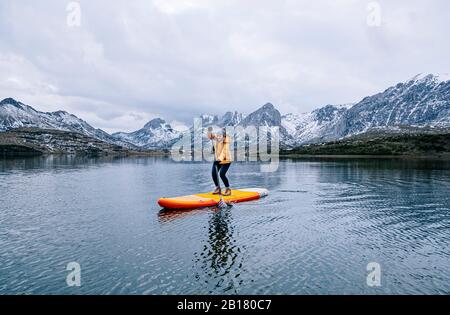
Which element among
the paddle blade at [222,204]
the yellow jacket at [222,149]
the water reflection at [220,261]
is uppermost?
the yellow jacket at [222,149]

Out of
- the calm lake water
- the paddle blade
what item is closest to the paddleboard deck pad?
the paddle blade

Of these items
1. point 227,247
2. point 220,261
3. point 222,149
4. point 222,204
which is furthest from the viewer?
point 222,149

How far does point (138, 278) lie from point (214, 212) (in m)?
18.2

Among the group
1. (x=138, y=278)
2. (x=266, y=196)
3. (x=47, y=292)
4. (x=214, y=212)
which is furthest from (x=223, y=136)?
(x=47, y=292)

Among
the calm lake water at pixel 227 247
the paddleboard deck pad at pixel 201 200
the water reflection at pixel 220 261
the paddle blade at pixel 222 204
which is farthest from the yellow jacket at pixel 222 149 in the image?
the water reflection at pixel 220 261

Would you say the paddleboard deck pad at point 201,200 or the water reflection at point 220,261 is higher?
the paddleboard deck pad at point 201,200

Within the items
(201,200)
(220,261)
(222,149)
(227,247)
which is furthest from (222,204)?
(220,261)

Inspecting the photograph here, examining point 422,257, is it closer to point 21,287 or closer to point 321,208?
point 321,208

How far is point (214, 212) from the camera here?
120 ft

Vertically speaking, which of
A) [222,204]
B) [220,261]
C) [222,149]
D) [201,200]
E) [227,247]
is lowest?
[220,261]

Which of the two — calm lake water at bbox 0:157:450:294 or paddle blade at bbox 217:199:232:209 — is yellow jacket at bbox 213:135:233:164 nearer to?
paddle blade at bbox 217:199:232:209

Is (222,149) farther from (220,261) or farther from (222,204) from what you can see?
(220,261)

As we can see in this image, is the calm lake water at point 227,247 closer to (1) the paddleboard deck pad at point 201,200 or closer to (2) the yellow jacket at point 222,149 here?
(1) the paddleboard deck pad at point 201,200
